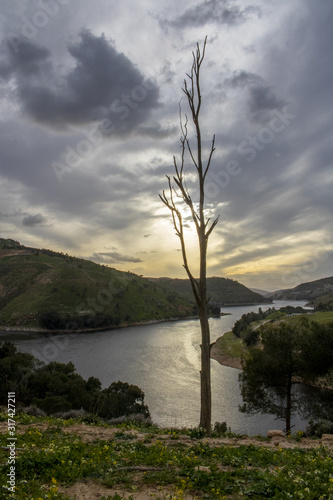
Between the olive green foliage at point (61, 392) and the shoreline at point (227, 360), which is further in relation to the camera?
the shoreline at point (227, 360)

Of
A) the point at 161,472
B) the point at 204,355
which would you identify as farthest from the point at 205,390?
the point at 161,472

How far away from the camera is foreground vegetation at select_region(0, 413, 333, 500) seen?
226 inches

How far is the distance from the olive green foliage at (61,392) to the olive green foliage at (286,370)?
14.4 m

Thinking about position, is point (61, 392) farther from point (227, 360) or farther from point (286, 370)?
point (227, 360)

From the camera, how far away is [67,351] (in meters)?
81.1

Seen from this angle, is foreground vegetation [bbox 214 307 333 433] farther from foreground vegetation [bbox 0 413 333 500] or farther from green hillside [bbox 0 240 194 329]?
green hillside [bbox 0 240 194 329]

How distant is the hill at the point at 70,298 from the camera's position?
124125 mm

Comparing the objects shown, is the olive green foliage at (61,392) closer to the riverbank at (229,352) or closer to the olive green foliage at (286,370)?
the olive green foliage at (286,370)

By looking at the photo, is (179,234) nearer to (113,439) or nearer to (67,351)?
(113,439)

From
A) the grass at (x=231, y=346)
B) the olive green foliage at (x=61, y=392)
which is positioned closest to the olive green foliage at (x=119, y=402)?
the olive green foliage at (x=61, y=392)

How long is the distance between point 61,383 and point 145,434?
2982 cm

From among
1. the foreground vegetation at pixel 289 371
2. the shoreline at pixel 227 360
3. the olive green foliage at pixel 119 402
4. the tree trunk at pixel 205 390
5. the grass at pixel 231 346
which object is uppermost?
the tree trunk at pixel 205 390

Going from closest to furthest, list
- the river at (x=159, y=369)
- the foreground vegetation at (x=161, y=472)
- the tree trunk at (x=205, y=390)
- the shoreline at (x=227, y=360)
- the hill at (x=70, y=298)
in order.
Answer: the foreground vegetation at (x=161, y=472) → the tree trunk at (x=205, y=390) → the river at (x=159, y=369) → the shoreline at (x=227, y=360) → the hill at (x=70, y=298)

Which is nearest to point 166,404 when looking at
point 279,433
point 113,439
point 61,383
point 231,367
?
point 61,383
